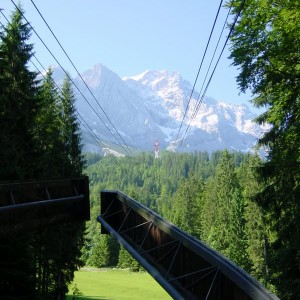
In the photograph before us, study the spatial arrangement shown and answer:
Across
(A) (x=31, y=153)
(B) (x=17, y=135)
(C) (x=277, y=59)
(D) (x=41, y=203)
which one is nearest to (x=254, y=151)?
(A) (x=31, y=153)

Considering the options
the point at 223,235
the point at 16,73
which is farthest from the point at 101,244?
the point at 16,73

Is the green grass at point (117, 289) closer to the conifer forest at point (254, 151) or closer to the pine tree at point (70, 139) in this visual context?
the conifer forest at point (254, 151)

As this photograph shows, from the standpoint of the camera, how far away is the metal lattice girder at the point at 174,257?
7223 mm

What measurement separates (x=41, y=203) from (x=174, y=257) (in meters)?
3.95

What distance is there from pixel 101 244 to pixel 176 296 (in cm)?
8636

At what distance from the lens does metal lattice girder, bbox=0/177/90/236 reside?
1027cm

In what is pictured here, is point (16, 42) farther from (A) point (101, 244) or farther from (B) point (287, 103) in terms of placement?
(A) point (101, 244)

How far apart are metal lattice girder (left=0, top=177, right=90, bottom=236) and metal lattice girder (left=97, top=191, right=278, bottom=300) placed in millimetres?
925

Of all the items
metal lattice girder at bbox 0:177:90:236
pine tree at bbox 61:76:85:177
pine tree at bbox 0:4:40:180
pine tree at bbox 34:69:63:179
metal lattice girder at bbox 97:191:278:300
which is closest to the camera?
metal lattice girder at bbox 97:191:278:300

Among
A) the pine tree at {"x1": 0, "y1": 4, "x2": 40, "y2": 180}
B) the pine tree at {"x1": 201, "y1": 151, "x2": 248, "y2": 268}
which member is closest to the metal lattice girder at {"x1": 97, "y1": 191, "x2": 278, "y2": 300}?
the pine tree at {"x1": 0, "y1": 4, "x2": 40, "y2": 180}

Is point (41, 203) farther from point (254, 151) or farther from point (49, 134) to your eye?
point (254, 151)

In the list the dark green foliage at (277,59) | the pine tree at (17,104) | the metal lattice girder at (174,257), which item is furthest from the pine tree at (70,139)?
the dark green foliage at (277,59)

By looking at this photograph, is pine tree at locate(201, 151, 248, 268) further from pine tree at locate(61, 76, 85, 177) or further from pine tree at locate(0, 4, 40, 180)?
pine tree at locate(0, 4, 40, 180)

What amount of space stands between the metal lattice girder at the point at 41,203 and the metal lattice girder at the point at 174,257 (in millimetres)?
925
